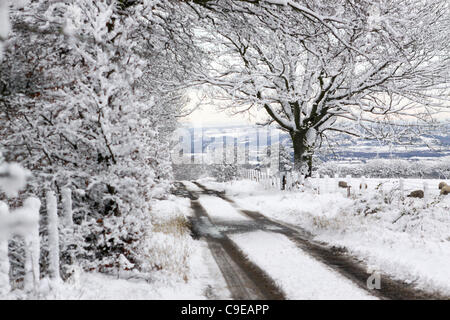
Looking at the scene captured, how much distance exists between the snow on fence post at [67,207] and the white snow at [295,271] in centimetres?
311

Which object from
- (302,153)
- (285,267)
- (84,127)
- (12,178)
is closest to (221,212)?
(302,153)

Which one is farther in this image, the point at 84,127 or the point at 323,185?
the point at 323,185

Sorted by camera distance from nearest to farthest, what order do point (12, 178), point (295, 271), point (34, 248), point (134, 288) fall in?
point (12, 178) < point (34, 248) < point (134, 288) < point (295, 271)

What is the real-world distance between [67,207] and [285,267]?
364 cm

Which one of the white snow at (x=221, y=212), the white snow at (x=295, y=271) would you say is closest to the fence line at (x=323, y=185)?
the white snow at (x=221, y=212)

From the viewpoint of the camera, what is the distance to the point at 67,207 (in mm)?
4406

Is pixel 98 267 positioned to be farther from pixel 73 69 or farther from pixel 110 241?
pixel 73 69

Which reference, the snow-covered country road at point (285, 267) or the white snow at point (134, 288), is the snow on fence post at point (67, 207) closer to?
the white snow at point (134, 288)

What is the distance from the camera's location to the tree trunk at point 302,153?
17353 mm

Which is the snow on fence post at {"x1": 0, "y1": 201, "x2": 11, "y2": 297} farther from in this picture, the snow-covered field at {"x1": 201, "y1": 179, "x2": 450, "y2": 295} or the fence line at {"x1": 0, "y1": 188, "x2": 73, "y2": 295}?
the snow-covered field at {"x1": 201, "y1": 179, "x2": 450, "y2": 295}

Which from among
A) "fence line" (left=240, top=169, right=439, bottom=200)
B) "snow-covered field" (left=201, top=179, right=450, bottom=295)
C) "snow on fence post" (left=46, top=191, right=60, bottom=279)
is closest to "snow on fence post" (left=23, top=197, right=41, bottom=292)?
"snow on fence post" (left=46, top=191, right=60, bottom=279)

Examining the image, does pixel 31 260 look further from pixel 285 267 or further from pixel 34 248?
pixel 285 267
